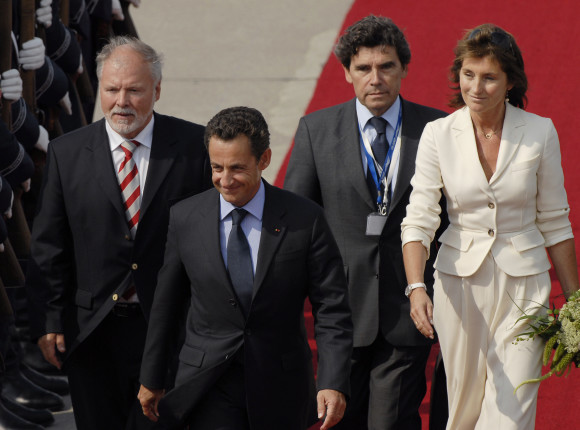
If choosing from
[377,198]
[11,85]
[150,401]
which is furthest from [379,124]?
[11,85]

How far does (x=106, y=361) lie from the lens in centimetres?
459

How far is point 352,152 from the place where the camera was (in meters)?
4.73

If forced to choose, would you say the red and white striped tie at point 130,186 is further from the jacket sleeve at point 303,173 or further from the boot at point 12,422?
the boot at point 12,422

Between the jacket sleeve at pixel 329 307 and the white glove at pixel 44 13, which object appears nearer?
the jacket sleeve at pixel 329 307

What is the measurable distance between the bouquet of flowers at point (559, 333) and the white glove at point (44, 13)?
2971mm

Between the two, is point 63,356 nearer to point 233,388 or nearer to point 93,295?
point 93,295

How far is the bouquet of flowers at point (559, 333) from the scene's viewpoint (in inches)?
154

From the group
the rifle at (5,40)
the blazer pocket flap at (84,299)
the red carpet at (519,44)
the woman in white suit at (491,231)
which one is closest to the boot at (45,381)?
the rifle at (5,40)

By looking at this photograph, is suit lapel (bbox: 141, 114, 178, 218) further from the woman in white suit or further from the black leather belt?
the woman in white suit

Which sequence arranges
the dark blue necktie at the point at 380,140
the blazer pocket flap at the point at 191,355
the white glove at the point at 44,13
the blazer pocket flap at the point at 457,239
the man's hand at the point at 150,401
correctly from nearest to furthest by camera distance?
the blazer pocket flap at the point at 191,355
the man's hand at the point at 150,401
the blazer pocket flap at the point at 457,239
the dark blue necktie at the point at 380,140
the white glove at the point at 44,13

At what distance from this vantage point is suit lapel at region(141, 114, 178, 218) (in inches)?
174

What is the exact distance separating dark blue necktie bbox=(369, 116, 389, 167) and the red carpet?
3.55m

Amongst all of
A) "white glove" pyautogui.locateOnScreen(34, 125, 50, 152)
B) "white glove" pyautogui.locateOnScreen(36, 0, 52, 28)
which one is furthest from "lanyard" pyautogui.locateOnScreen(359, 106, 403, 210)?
"white glove" pyautogui.locateOnScreen(36, 0, 52, 28)

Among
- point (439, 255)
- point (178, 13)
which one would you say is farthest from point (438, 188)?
point (178, 13)
